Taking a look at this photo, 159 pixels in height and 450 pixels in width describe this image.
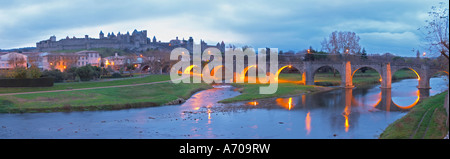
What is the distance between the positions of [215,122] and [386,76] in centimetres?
3946

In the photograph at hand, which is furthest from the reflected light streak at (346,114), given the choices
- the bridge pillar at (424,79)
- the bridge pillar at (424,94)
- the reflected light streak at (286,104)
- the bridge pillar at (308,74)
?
the bridge pillar at (308,74)

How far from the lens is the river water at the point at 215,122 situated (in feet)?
66.7

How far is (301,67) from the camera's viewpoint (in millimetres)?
63156

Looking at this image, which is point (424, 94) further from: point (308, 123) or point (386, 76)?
point (308, 123)

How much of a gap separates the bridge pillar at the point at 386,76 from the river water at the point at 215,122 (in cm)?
2173

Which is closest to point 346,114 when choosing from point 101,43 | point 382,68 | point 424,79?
point 424,79

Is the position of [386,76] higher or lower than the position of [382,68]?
lower

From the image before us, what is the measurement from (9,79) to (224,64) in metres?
44.4

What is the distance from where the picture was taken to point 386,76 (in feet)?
178

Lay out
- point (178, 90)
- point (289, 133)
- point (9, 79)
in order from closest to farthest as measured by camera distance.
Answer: point (289, 133), point (9, 79), point (178, 90)

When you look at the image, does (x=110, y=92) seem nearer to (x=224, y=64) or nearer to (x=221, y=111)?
(x=221, y=111)

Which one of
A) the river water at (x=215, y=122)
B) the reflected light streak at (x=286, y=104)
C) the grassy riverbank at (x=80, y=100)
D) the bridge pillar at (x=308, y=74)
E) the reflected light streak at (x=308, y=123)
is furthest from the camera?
the bridge pillar at (x=308, y=74)

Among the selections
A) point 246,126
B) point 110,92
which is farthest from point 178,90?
point 246,126

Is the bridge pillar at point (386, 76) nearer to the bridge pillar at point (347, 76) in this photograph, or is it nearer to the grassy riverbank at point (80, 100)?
the bridge pillar at point (347, 76)
